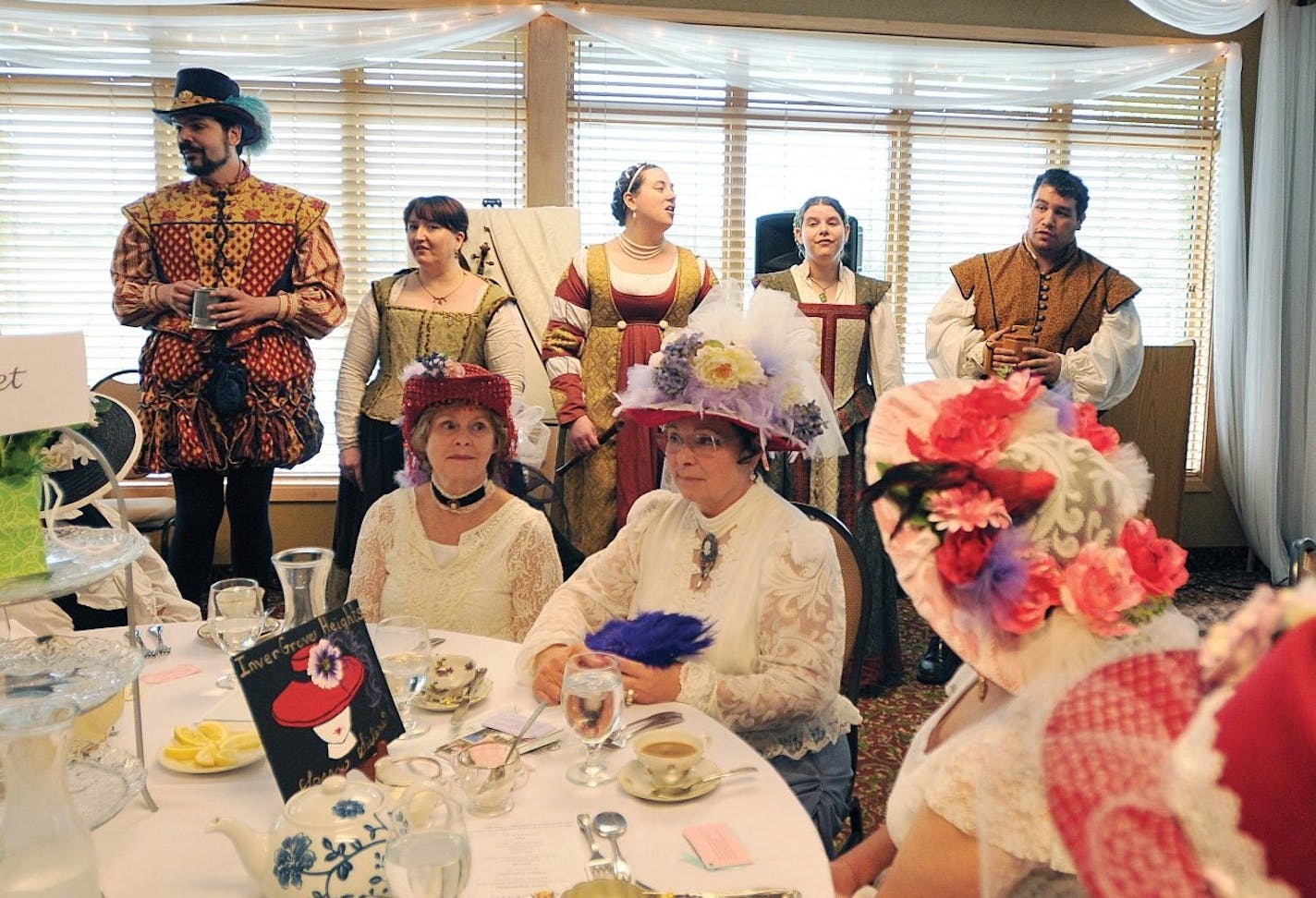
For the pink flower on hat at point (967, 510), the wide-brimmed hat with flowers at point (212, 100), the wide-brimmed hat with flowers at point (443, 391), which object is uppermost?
the wide-brimmed hat with flowers at point (212, 100)

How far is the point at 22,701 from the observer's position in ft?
3.24

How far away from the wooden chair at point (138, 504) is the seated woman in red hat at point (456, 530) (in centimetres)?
181

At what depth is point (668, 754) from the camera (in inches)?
52.3

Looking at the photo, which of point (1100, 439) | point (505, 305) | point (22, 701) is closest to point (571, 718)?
point (22, 701)

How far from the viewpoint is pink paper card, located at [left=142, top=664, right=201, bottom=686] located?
167 cm

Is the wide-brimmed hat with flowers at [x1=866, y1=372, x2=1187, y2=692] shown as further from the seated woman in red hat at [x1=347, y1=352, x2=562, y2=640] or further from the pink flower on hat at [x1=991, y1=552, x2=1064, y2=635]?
the seated woman in red hat at [x1=347, y1=352, x2=562, y2=640]

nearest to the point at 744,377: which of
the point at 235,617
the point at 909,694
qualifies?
the point at 235,617

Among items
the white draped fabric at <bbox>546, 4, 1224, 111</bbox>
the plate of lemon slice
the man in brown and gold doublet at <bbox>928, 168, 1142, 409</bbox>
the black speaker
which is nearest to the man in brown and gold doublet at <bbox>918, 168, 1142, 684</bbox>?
the man in brown and gold doublet at <bbox>928, 168, 1142, 409</bbox>

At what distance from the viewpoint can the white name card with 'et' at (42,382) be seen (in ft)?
3.38

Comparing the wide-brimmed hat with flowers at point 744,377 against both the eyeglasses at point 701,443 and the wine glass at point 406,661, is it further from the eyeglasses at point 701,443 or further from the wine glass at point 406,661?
the wine glass at point 406,661

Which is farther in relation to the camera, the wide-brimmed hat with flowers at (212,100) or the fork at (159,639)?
the wide-brimmed hat with flowers at (212,100)

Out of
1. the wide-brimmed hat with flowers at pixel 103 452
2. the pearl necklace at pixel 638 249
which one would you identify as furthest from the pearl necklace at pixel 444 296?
the wide-brimmed hat with flowers at pixel 103 452

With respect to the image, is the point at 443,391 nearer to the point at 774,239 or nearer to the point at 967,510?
the point at 967,510

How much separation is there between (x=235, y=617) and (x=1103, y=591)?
4.34 ft
